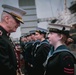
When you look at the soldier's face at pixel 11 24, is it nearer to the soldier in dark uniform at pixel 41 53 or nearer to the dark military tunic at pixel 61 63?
the dark military tunic at pixel 61 63

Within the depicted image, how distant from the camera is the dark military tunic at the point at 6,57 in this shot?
2.02 m

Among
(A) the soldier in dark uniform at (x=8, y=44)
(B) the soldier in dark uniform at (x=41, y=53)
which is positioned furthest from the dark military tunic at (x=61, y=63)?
(B) the soldier in dark uniform at (x=41, y=53)

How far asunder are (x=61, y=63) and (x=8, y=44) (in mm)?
553

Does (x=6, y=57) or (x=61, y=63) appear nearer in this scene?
(x=6, y=57)

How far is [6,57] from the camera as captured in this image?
2.03 m

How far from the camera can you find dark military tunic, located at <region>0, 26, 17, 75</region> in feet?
6.62

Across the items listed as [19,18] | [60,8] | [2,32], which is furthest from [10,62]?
[60,8]

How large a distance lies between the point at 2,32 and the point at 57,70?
668mm

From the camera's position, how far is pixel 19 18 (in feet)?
7.29

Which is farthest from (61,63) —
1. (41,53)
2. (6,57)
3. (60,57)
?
(41,53)

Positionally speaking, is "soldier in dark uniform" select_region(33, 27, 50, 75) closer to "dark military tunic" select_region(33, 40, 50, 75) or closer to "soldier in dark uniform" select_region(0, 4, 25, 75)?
"dark military tunic" select_region(33, 40, 50, 75)

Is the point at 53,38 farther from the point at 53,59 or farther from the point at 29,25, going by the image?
the point at 29,25

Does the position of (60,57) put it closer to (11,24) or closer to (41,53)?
(11,24)

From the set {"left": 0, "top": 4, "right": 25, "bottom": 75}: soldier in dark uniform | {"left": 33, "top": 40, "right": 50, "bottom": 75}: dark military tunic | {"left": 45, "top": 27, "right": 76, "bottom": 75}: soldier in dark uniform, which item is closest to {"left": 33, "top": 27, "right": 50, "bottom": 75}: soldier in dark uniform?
{"left": 33, "top": 40, "right": 50, "bottom": 75}: dark military tunic
